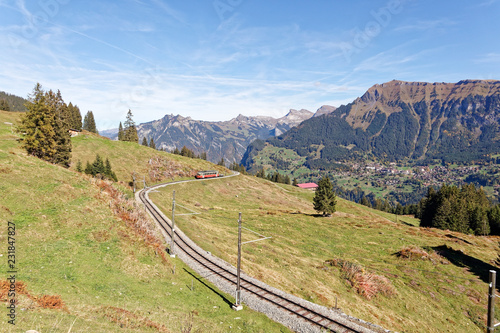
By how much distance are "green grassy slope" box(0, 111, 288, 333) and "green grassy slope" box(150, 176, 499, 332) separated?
12.6 metres

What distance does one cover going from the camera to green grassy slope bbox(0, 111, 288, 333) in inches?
618

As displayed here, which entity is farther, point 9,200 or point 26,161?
point 26,161

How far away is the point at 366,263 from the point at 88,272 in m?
47.0

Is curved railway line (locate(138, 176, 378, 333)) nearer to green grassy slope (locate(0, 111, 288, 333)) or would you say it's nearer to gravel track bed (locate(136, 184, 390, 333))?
gravel track bed (locate(136, 184, 390, 333))

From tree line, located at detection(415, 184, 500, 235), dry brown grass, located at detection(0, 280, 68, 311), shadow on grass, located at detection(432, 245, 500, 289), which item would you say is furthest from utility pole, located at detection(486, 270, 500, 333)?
tree line, located at detection(415, 184, 500, 235)

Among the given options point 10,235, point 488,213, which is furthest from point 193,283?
point 488,213

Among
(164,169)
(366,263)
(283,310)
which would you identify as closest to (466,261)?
(366,263)

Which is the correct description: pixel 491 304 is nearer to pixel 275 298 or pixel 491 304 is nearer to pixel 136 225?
pixel 275 298

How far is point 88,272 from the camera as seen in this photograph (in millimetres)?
22250

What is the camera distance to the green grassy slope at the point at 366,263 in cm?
3384

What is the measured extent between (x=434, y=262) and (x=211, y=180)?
278ft

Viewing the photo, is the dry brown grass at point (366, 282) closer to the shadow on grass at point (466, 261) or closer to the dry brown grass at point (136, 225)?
the shadow on grass at point (466, 261)

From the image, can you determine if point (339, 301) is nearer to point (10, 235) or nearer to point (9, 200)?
point (10, 235)

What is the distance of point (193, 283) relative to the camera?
29219 millimetres
